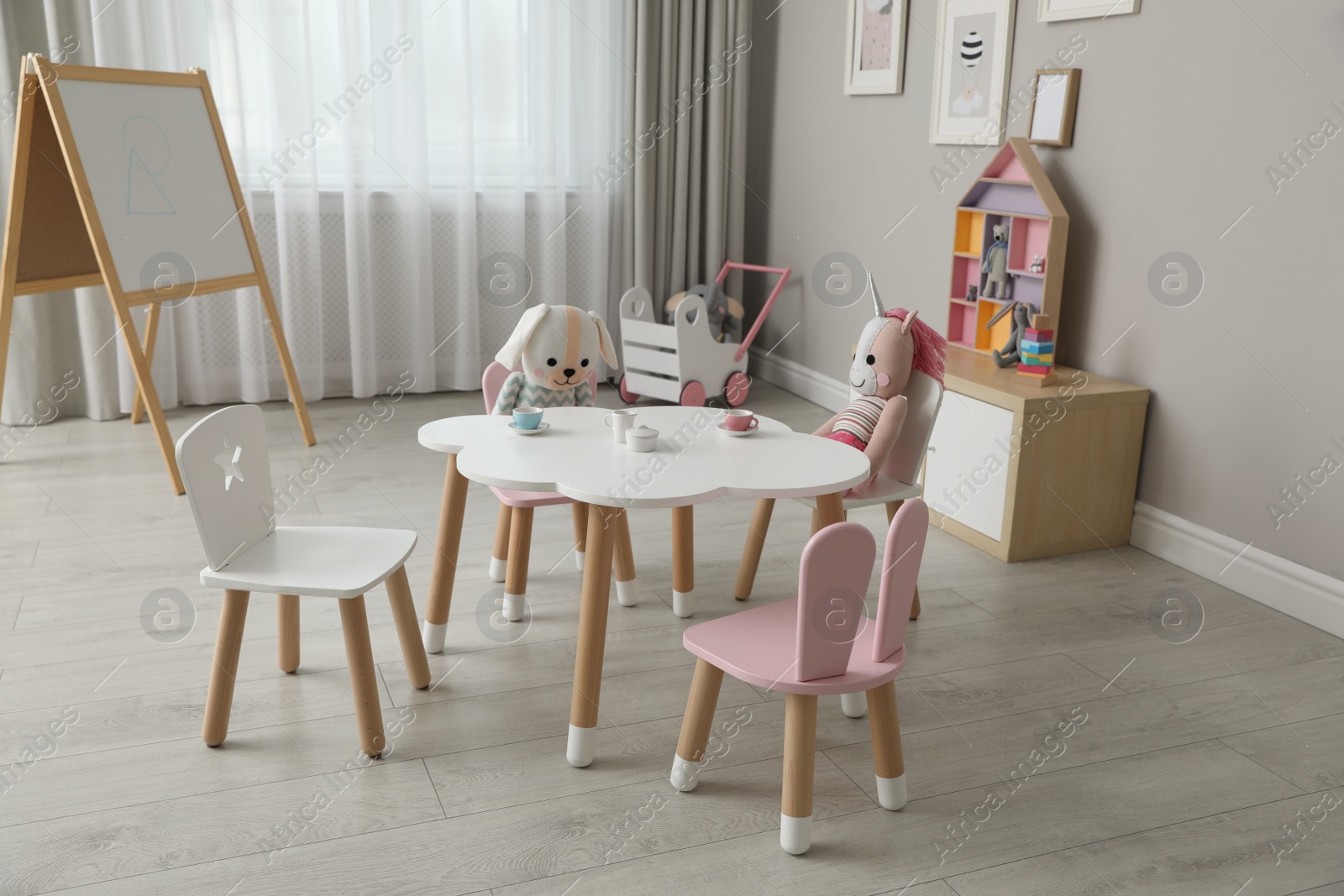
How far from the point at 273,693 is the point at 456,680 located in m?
0.36

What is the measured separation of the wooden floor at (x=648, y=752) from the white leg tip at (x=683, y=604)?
0.05 metres

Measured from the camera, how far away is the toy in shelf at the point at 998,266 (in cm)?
323

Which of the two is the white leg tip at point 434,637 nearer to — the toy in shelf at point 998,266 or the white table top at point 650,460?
the white table top at point 650,460

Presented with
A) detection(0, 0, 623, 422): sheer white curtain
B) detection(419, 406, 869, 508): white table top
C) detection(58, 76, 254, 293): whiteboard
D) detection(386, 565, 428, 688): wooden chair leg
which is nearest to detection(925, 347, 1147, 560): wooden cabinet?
detection(419, 406, 869, 508): white table top

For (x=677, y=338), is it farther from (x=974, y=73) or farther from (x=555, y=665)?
(x=555, y=665)

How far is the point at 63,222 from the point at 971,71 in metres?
2.99

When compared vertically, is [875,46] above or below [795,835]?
above

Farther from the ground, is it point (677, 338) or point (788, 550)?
point (677, 338)

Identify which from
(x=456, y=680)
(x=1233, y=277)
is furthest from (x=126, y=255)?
(x=1233, y=277)

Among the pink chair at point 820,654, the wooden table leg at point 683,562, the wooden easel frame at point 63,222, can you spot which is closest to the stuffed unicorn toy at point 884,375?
the wooden table leg at point 683,562

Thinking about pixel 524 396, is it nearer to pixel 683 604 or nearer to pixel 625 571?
pixel 625 571

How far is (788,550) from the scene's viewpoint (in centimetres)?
294

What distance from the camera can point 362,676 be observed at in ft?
6.14

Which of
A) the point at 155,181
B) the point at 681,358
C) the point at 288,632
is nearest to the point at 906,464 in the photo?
the point at 288,632
